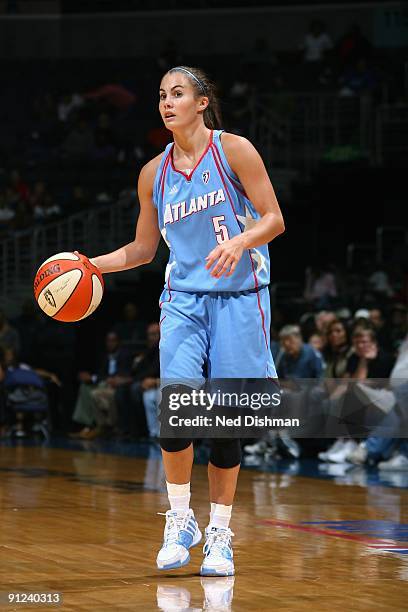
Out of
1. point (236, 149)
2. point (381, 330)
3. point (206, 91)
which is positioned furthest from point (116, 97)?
point (236, 149)

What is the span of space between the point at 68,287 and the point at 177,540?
1189mm

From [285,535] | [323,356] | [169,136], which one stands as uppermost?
[169,136]

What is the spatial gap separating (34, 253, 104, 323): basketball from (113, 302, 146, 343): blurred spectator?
418 inches

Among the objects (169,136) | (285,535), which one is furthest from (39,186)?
(285,535)

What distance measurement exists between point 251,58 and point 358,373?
464 inches

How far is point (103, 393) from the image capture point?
14.9 meters

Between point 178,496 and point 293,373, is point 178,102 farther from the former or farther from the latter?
point 293,373

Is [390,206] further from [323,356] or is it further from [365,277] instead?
[323,356]

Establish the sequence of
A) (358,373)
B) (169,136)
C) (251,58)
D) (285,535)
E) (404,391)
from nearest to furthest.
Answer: (285,535)
(404,391)
(358,373)
(169,136)
(251,58)

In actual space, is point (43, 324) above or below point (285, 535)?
above

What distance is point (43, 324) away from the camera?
16500mm

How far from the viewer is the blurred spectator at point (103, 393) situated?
582 inches

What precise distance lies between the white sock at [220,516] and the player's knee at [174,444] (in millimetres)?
294

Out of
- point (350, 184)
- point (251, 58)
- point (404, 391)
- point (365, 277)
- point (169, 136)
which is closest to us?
point (404, 391)
